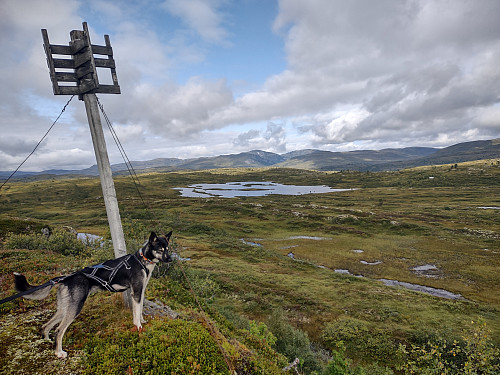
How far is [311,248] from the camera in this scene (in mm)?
54906

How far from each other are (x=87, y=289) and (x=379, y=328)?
76.8 ft

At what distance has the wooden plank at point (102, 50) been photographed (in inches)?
285

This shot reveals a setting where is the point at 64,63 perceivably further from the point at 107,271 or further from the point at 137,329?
the point at 137,329

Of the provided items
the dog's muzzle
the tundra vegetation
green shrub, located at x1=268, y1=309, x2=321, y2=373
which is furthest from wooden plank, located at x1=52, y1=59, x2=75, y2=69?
green shrub, located at x1=268, y1=309, x2=321, y2=373

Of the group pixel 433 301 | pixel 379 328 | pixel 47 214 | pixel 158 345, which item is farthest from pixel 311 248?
pixel 47 214

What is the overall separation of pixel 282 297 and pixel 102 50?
2688 cm

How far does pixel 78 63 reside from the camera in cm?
718

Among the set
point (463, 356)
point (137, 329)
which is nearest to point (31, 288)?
point (137, 329)

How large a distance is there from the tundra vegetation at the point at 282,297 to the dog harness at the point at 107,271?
180cm

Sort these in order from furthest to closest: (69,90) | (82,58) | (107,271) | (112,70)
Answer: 1. (112,70)
2. (69,90)
3. (82,58)
4. (107,271)

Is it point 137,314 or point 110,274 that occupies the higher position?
point 110,274

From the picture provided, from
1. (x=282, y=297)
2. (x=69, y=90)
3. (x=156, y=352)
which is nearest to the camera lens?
(x=156, y=352)

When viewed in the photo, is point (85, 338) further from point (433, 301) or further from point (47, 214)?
point (47, 214)

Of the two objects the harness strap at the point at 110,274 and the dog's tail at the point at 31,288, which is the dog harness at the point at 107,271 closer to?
the harness strap at the point at 110,274
